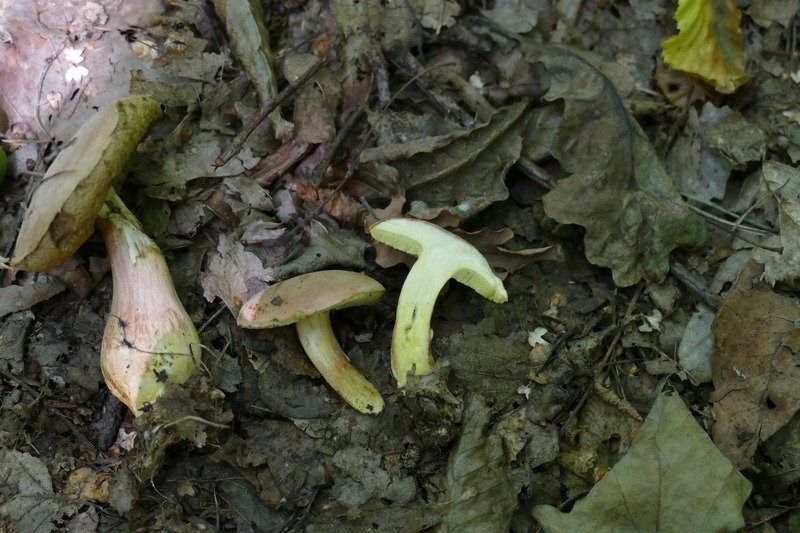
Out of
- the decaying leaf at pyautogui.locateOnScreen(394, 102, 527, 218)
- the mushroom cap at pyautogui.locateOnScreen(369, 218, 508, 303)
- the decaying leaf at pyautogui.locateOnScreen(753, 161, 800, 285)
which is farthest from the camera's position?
the decaying leaf at pyautogui.locateOnScreen(394, 102, 527, 218)

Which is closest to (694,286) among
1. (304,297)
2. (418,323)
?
(418,323)

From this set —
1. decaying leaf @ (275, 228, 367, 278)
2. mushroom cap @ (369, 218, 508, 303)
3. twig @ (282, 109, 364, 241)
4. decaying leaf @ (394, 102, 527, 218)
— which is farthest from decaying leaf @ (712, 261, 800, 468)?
twig @ (282, 109, 364, 241)

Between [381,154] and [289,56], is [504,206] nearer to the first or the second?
[381,154]

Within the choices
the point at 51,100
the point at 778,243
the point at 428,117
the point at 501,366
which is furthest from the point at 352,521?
the point at 51,100

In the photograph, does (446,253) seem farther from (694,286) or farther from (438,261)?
(694,286)

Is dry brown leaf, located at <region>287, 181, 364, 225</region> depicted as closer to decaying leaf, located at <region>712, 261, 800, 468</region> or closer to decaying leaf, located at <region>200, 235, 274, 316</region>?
decaying leaf, located at <region>200, 235, 274, 316</region>
